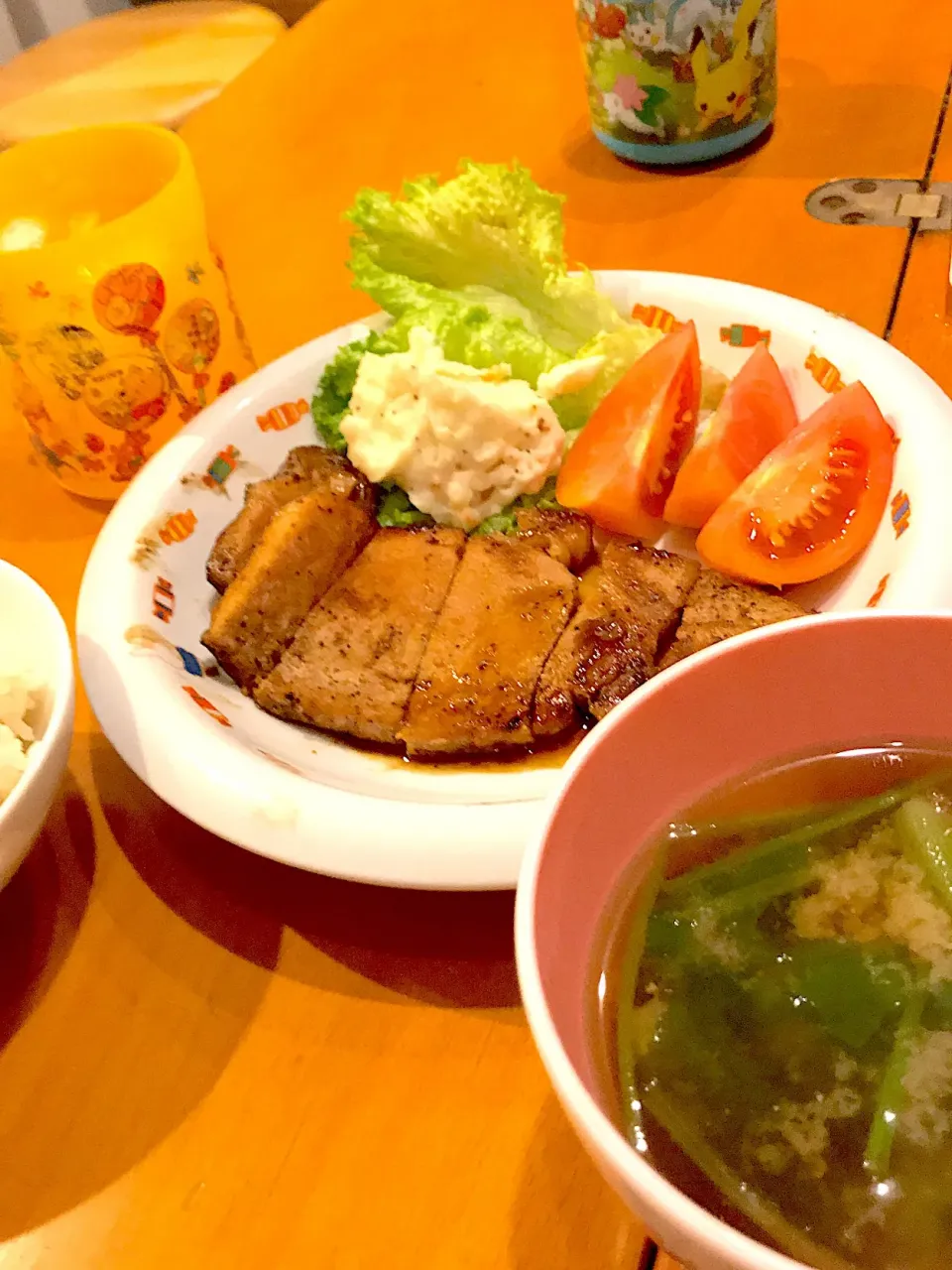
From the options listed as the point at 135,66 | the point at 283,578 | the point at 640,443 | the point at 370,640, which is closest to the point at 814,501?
the point at 640,443

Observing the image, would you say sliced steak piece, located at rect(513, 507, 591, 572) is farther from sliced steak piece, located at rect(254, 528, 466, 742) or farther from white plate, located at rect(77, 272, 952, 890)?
white plate, located at rect(77, 272, 952, 890)

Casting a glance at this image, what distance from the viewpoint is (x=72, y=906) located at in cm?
116

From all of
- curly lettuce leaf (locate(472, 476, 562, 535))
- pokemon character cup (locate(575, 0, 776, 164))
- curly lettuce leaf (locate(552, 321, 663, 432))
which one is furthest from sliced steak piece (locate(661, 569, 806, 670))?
pokemon character cup (locate(575, 0, 776, 164))

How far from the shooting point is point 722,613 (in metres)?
1.35

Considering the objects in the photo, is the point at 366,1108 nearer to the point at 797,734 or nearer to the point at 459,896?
the point at 459,896

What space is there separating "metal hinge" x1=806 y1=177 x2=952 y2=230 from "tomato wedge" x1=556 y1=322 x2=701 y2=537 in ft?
1.95

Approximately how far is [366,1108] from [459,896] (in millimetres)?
228

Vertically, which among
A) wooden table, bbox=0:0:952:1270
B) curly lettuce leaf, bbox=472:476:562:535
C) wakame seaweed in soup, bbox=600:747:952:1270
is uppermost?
wakame seaweed in soup, bbox=600:747:952:1270

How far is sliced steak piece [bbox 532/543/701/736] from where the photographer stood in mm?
1284

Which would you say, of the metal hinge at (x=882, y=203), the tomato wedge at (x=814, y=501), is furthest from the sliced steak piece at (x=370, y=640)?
the metal hinge at (x=882, y=203)

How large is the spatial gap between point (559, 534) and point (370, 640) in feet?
1.04

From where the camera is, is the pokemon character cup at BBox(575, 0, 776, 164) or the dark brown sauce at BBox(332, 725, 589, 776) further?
the pokemon character cup at BBox(575, 0, 776, 164)

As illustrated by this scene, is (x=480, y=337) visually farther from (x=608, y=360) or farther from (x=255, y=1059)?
(x=255, y=1059)

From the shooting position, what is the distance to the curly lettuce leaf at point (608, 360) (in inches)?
65.2
